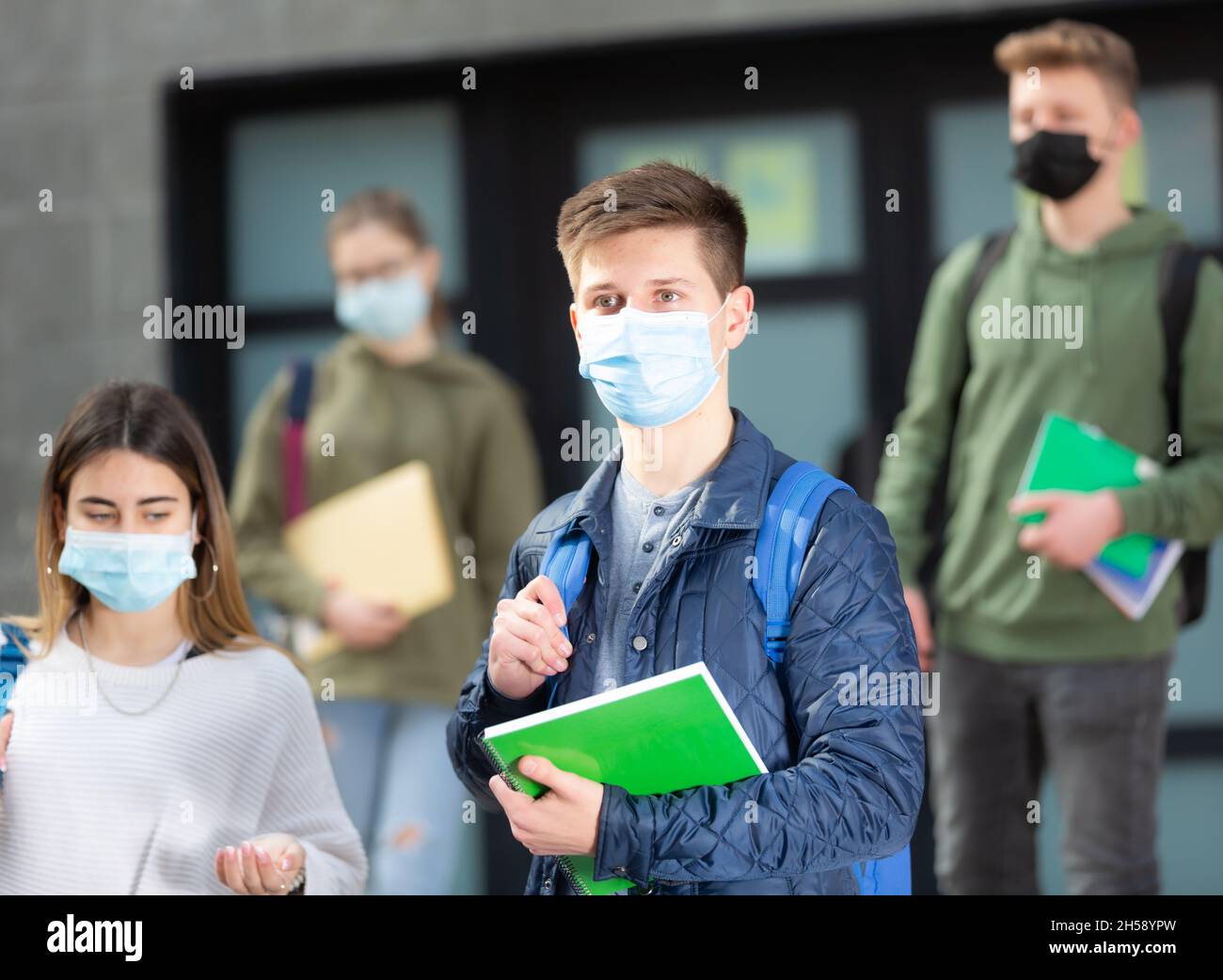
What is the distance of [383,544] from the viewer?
509cm

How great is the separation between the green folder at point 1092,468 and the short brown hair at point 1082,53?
95 centimetres

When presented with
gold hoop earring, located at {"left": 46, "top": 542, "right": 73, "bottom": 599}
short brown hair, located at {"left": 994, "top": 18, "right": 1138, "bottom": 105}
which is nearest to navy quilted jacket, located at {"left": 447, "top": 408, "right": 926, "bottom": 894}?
gold hoop earring, located at {"left": 46, "top": 542, "right": 73, "bottom": 599}

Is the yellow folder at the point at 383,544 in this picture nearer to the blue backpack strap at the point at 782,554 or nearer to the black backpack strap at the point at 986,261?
the black backpack strap at the point at 986,261

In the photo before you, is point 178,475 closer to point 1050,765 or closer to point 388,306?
point 388,306

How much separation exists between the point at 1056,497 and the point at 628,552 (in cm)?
171

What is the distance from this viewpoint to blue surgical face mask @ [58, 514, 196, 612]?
124 inches

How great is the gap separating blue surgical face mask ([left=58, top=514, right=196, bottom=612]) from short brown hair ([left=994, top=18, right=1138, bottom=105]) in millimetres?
2624

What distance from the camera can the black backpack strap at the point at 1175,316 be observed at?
4.21m

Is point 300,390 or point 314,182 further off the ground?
point 314,182

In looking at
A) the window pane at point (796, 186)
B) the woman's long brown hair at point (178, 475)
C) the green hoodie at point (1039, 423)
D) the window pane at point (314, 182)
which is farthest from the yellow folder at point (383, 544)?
the woman's long brown hair at point (178, 475)

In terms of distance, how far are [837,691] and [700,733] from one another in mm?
228

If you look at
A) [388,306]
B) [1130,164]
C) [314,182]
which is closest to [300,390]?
[388,306]

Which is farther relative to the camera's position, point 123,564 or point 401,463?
point 401,463

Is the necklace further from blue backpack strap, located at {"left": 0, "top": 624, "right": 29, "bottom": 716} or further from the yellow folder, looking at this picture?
the yellow folder
